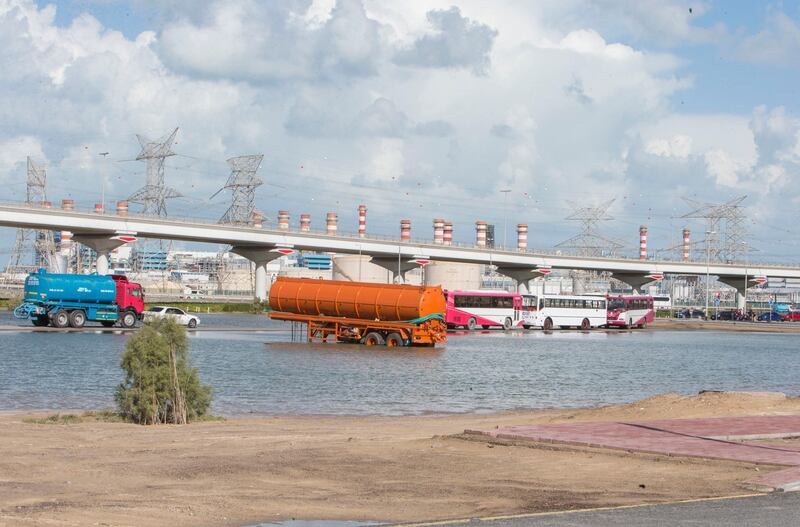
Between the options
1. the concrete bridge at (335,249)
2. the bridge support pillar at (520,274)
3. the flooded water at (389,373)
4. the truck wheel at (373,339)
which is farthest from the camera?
the bridge support pillar at (520,274)

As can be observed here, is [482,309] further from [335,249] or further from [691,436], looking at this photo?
[691,436]

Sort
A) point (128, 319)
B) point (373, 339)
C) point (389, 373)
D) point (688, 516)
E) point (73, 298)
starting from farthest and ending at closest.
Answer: point (128, 319), point (73, 298), point (373, 339), point (389, 373), point (688, 516)

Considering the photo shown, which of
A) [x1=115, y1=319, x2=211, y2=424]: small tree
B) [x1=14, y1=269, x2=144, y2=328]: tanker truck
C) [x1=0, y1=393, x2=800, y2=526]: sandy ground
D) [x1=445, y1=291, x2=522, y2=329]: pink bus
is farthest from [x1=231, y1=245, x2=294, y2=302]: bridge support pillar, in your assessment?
[x1=0, y1=393, x2=800, y2=526]: sandy ground

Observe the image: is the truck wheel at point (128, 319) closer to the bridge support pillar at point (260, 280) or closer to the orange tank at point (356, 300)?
the orange tank at point (356, 300)

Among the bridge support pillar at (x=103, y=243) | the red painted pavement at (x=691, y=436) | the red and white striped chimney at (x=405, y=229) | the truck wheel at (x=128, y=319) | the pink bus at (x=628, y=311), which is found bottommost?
the red painted pavement at (x=691, y=436)

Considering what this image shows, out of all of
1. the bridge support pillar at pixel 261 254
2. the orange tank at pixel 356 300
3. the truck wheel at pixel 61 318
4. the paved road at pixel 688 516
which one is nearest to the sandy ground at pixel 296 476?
the paved road at pixel 688 516

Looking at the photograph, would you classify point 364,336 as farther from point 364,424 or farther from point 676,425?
point 676,425

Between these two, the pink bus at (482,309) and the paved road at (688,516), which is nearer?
the paved road at (688,516)

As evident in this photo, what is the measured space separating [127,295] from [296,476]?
56315mm

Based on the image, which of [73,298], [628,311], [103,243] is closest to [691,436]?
[73,298]

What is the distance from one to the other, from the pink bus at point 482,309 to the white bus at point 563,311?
2010mm

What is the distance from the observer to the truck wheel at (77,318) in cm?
6744

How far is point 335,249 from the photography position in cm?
12681

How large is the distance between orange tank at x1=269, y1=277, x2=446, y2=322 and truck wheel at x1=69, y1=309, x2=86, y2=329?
13846mm
